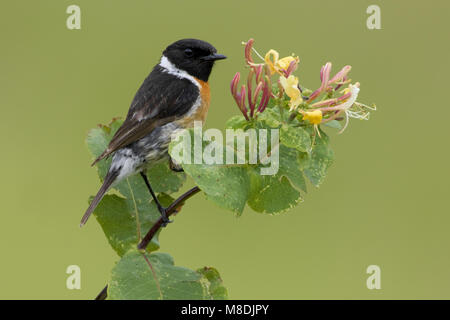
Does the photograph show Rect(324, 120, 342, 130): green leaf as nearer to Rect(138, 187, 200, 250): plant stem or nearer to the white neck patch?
Rect(138, 187, 200, 250): plant stem

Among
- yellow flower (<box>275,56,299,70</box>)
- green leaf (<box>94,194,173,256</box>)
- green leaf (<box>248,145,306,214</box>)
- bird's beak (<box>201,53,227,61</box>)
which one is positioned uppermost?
bird's beak (<box>201,53,227,61</box>)

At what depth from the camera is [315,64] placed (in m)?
6.25

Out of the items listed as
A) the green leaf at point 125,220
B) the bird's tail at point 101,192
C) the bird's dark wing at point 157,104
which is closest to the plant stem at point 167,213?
the green leaf at point 125,220

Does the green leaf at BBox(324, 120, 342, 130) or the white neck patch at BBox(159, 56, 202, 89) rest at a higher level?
the white neck patch at BBox(159, 56, 202, 89)

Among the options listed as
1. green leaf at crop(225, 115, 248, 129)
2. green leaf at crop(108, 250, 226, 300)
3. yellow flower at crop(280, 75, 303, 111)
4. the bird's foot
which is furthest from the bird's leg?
yellow flower at crop(280, 75, 303, 111)

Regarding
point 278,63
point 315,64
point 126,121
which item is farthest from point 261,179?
point 315,64

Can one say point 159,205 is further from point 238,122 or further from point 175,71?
point 175,71

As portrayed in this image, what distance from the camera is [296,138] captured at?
5.29ft

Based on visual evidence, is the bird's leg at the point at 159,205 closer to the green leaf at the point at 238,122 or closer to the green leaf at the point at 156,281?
the green leaf at the point at 156,281

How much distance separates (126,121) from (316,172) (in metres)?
1.27

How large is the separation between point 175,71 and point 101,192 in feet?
4.02

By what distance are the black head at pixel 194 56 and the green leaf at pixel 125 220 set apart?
52.7 inches

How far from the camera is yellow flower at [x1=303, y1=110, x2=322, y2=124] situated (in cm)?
157

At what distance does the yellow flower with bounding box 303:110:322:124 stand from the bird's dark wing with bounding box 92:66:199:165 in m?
1.25
